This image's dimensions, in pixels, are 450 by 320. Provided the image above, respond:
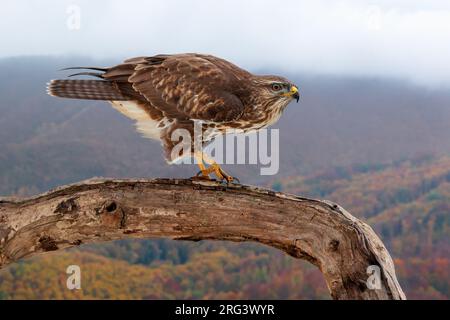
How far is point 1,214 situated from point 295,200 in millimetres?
3437

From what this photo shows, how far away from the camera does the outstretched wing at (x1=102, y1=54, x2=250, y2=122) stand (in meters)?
7.32

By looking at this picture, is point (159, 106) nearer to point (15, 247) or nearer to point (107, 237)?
point (107, 237)

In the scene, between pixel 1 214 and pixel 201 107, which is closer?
pixel 1 214

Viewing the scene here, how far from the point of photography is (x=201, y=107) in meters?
7.33

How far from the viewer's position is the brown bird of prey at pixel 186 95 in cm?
735

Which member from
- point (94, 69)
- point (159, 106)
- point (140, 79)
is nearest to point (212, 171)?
point (159, 106)

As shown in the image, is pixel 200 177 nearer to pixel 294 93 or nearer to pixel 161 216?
pixel 161 216

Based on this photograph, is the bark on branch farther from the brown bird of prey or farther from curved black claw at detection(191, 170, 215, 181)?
the brown bird of prey

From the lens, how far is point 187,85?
7.53 metres

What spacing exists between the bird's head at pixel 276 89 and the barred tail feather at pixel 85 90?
183 centimetres

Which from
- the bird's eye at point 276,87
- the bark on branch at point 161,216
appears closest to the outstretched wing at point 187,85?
the bird's eye at point 276,87

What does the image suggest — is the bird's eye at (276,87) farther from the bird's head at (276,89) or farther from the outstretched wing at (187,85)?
the outstretched wing at (187,85)

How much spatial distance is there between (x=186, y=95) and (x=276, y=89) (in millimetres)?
1212

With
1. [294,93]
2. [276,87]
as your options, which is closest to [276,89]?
[276,87]
